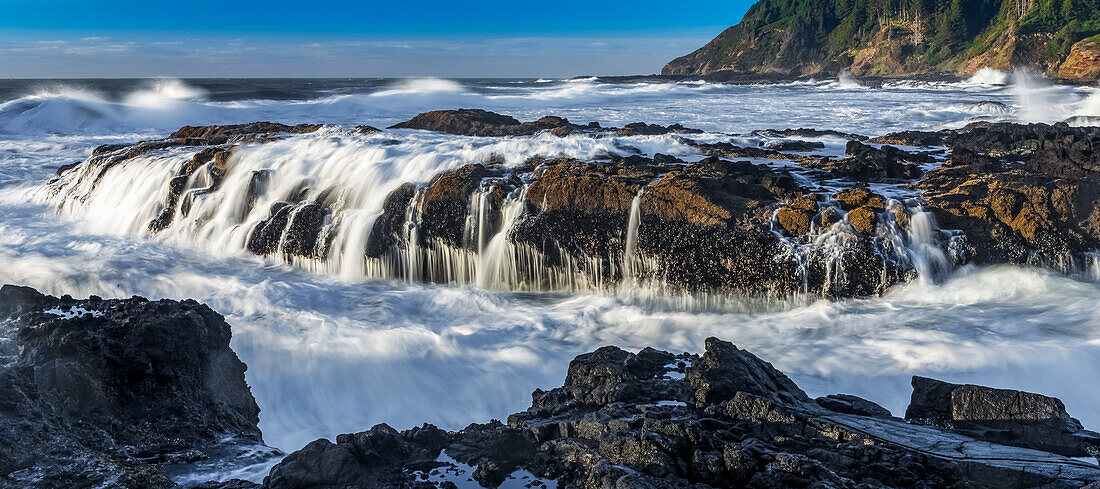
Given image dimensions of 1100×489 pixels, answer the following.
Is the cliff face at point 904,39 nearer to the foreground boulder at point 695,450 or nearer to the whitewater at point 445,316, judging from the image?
the whitewater at point 445,316

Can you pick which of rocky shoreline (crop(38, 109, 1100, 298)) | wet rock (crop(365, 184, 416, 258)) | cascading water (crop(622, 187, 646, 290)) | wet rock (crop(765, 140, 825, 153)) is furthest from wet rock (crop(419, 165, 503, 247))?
wet rock (crop(765, 140, 825, 153))

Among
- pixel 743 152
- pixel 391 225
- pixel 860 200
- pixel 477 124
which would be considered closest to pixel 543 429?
pixel 860 200

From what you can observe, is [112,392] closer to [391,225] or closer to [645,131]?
[391,225]

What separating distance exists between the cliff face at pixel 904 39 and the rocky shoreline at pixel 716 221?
50.4 metres

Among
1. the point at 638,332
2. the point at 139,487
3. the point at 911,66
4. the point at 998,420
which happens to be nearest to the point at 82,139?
the point at 638,332

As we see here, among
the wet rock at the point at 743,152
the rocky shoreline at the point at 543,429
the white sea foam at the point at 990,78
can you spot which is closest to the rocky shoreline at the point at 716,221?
the wet rock at the point at 743,152

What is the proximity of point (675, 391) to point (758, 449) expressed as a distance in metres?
0.98

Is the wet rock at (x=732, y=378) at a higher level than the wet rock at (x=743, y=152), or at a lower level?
lower

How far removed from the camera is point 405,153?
35.3 ft

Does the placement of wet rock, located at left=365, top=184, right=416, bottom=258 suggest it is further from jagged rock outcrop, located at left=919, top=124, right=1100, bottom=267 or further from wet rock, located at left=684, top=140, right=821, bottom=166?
jagged rock outcrop, located at left=919, top=124, right=1100, bottom=267

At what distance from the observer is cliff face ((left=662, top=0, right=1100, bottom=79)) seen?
59.5 meters

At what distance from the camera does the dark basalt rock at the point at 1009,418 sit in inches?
138

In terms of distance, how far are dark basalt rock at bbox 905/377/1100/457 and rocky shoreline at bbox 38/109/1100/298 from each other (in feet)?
11.6

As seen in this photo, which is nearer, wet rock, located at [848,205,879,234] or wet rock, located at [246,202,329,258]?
wet rock, located at [848,205,879,234]
